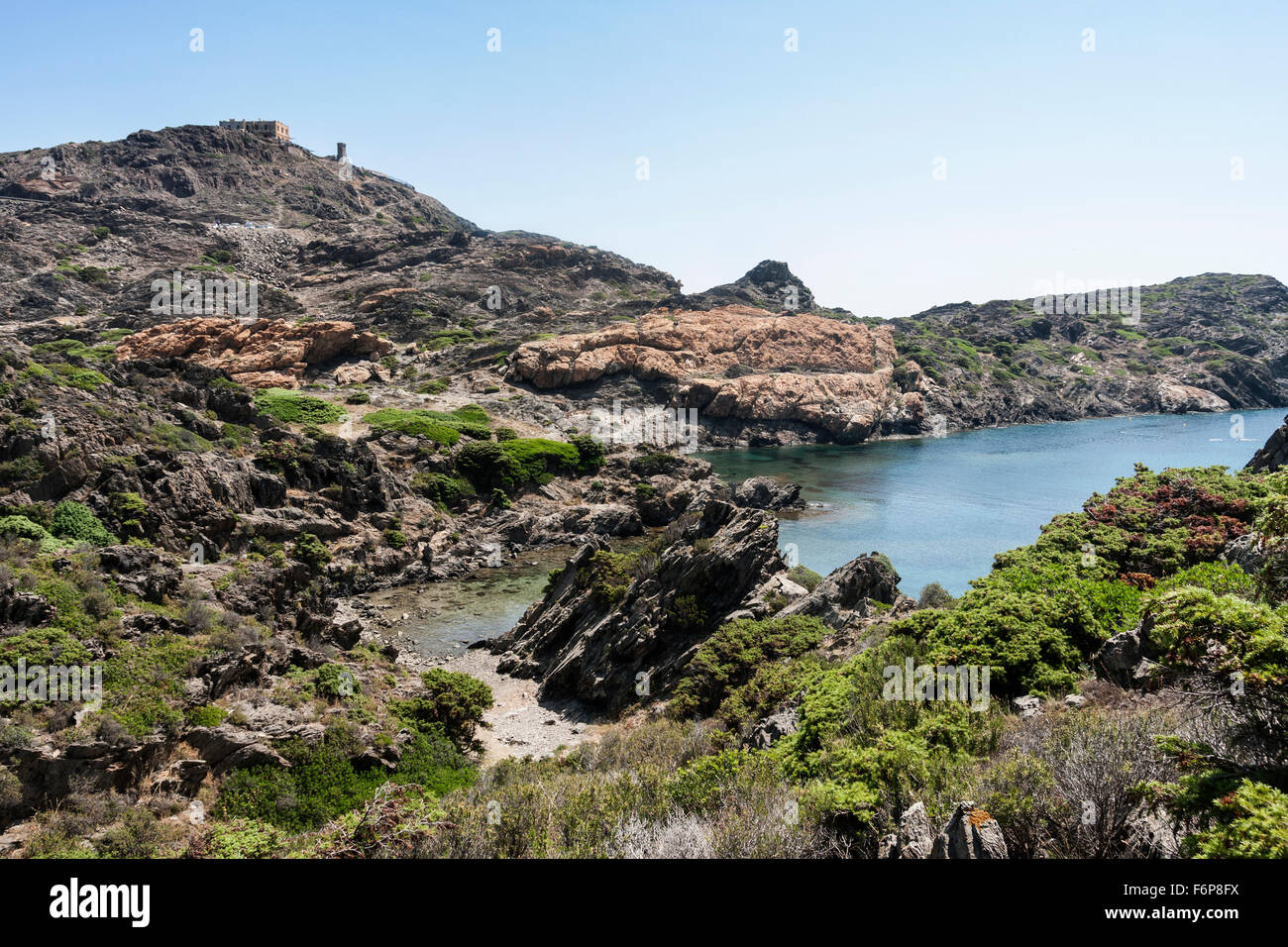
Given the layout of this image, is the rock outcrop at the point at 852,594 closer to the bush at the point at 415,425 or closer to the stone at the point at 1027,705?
the stone at the point at 1027,705

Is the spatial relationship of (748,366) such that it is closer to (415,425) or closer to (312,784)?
(415,425)

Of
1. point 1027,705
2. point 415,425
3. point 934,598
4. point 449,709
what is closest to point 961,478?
point 934,598

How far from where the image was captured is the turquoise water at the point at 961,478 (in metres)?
51.1

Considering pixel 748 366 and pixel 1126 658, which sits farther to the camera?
pixel 748 366

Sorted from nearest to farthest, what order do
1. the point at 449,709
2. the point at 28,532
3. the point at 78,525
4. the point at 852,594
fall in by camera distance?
the point at 449,709 < the point at 28,532 < the point at 78,525 < the point at 852,594

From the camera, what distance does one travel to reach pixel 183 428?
44.3 metres

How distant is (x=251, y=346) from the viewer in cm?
8231

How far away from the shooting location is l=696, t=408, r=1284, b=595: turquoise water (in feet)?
168

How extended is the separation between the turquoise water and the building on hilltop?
6184 inches

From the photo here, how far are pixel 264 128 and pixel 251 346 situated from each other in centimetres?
13283

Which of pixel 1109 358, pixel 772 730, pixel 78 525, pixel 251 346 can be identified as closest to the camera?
pixel 772 730

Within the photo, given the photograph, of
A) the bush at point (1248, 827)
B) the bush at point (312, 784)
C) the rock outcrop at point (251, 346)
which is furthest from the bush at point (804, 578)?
the rock outcrop at point (251, 346)
